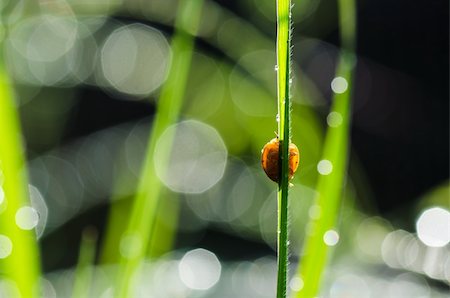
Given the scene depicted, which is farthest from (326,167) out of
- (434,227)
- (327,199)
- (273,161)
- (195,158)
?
(195,158)

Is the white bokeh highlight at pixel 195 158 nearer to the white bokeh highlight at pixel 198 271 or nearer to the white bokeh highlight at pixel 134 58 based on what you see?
the white bokeh highlight at pixel 134 58

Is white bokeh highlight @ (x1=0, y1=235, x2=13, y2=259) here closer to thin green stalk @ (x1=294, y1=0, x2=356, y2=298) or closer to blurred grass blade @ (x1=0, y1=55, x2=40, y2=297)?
blurred grass blade @ (x1=0, y1=55, x2=40, y2=297)

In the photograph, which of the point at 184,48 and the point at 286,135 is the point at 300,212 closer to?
the point at 184,48

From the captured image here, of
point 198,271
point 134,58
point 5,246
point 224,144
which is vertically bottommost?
point 5,246

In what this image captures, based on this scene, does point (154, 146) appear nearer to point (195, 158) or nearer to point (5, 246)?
point (5, 246)

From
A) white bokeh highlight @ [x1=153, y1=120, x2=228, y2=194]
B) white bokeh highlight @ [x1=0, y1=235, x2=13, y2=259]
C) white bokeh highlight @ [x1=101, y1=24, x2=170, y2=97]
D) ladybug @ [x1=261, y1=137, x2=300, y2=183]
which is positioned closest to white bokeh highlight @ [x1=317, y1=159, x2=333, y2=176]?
ladybug @ [x1=261, y1=137, x2=300, y2=183]

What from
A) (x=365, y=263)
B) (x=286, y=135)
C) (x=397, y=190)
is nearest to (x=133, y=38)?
(x=397, y=190)
